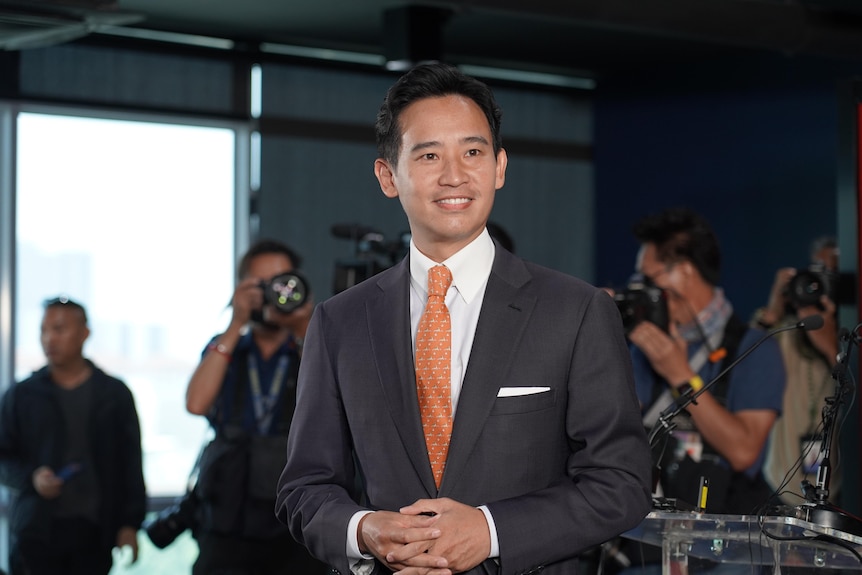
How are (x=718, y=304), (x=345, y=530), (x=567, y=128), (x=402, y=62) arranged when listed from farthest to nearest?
(x=567, y=128) → (x=402, y=62) → (x=718, y=304) → (x=345, y=530)

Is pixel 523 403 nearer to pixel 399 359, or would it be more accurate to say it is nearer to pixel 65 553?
pixel 399 359

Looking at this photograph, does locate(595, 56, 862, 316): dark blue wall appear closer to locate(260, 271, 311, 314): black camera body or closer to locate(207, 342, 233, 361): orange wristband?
locate(260, 271, 311, 314): black camera body

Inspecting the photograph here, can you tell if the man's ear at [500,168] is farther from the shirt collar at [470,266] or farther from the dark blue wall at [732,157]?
the dark blue wall at [732,157]

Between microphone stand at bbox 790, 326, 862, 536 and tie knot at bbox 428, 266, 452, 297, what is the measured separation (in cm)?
65

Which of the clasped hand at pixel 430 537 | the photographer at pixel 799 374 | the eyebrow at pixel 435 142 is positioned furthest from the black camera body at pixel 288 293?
the clasped hand at pixel 430 537

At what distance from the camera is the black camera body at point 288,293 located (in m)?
3.54

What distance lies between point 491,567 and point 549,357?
11.8 inches

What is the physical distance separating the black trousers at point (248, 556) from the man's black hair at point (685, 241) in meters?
1.38

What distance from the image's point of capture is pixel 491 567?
154 centimetres

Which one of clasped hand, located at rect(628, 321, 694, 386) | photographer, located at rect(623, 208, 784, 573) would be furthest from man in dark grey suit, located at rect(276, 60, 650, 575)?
clasped hand, located at rect(628, 321, 694, 386)

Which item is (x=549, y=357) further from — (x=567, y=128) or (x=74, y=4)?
(x=567, y=128)

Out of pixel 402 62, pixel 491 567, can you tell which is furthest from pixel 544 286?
pixel 402 62

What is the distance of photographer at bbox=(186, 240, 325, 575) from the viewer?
333 cm

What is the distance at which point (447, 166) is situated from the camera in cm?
163
